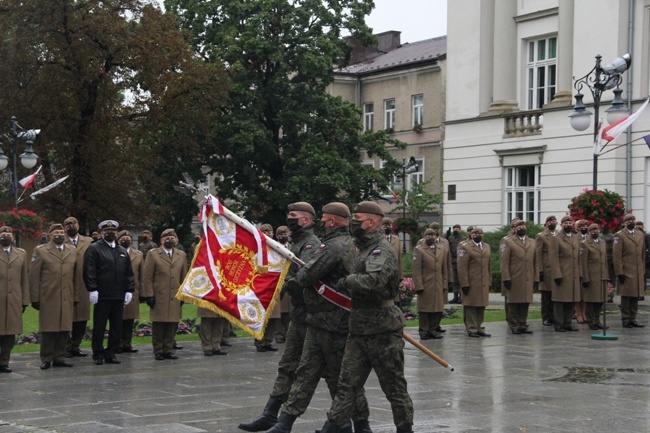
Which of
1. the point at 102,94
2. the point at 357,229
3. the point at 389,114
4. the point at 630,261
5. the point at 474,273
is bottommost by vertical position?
the point at 474,273

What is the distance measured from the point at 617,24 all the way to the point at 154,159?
1639 centimetres

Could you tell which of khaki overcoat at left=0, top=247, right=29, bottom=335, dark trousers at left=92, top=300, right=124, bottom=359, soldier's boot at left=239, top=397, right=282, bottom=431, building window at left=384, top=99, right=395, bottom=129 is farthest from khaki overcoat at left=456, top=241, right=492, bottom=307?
building window at left=384, top=99, right=395, bottom=129

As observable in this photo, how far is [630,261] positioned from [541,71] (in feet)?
59.5

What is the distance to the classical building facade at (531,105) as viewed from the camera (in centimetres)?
3453

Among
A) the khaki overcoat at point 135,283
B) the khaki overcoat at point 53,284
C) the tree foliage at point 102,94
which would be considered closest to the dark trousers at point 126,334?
→ the khaki overcoat at point 135,283

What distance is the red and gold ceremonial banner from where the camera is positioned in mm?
10742

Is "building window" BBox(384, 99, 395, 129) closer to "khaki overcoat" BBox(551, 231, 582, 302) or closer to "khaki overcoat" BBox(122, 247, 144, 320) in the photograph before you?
"khaki overcoat" BBox(551, 231, 582, 302)

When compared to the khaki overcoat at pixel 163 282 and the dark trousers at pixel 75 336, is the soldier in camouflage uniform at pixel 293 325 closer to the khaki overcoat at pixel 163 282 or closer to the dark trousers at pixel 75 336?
the khaki overcoat at pixel 163 282

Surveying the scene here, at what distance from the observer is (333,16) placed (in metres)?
43.6

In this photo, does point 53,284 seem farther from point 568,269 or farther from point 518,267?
point 568,269

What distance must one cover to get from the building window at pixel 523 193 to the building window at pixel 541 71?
2.39 m

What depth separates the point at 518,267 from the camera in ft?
65.6

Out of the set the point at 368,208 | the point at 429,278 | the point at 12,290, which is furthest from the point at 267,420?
the point at 429,278

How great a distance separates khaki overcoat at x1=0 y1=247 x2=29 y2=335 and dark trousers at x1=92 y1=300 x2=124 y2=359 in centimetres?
105
